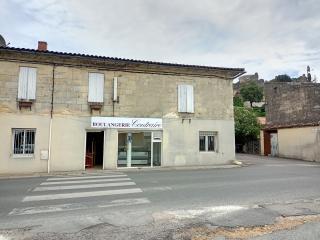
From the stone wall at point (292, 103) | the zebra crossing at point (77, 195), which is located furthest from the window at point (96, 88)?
the stone wall at point (292, 103)

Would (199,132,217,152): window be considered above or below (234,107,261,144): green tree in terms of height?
below

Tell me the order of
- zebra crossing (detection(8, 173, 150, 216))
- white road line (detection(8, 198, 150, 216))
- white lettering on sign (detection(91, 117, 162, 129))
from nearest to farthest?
white road line (detection(8, 198, 150, 216)), zebra crossing (detection(8, 173, 150, 216)), white lettering on sign (detection(91, 117, 162, 129))

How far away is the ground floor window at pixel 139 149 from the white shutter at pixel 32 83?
535 centimetres

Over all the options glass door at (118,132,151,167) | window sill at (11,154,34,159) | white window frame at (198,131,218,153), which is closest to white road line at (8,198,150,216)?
window sill at (11,154,34,159)

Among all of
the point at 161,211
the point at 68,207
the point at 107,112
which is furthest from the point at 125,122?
the point at 161,211

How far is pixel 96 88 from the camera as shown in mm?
19125

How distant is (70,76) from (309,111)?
73.3ft

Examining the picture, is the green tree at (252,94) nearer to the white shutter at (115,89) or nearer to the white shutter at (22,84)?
the white shutter at (115,89)

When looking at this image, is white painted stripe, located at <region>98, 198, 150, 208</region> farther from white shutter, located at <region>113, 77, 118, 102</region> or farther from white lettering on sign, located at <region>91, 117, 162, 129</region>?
white shutter, located at <region>113, 77, 118, 102</region>

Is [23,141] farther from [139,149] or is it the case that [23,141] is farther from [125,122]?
[139,149]

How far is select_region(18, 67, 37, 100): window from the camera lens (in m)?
17.8

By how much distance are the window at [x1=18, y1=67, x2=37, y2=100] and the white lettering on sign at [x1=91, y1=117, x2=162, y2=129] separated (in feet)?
11.8

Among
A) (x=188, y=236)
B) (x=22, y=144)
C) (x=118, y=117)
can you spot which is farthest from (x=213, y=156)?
(x=188, y=236)

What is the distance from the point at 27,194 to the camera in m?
9.94
